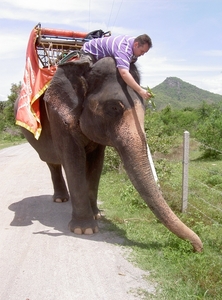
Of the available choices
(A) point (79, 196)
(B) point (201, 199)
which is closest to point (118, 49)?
(A) point (79, 196)

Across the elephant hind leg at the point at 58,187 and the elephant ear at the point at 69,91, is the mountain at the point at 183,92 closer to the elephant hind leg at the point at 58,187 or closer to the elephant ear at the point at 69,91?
the elephant hind leg at the point at 58,187

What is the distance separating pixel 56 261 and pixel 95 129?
1611 mm

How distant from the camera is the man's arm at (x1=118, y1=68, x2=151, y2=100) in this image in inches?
178

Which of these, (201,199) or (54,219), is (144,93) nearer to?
(54,219)

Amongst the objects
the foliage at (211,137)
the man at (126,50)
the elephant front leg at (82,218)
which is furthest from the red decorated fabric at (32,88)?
the foliage at (211,137)

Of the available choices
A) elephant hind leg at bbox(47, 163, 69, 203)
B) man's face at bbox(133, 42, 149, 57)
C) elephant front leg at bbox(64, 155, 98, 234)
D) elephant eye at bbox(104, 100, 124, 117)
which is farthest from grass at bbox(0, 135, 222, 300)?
man's face at bbox(133, 42, 149, 57)

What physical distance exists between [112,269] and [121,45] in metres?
2.49

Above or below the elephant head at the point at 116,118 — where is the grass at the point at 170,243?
below

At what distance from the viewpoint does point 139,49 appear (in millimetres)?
4648

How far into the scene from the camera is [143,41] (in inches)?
180

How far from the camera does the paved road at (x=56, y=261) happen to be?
12.1 ft

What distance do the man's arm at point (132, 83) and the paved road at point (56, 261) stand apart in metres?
1.80

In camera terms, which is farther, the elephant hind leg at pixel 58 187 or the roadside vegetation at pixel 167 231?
the elephant hind leg at pixel 58 187

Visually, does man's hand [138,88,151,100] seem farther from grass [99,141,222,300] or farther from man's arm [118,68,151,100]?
grass [99,141,222,300]
